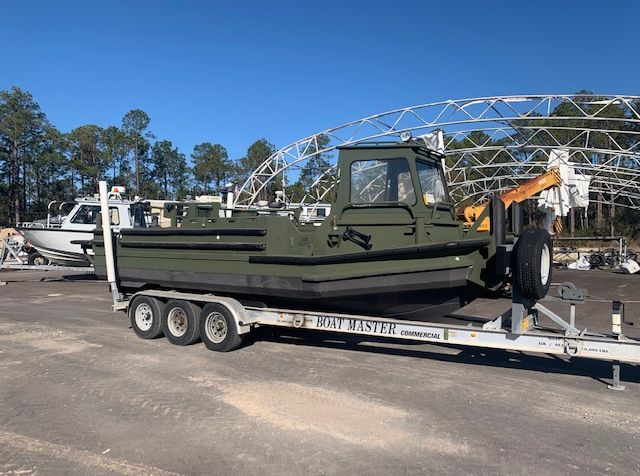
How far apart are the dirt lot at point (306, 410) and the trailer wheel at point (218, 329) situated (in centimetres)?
18

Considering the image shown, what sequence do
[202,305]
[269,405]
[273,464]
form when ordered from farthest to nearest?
[202,305], [269,405], [273,464]

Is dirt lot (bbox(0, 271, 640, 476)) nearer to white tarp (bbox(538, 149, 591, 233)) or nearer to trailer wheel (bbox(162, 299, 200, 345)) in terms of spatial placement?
trailer wheel (bbox(162, 299, 200, 345))

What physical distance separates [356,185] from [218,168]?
66215 millimetres

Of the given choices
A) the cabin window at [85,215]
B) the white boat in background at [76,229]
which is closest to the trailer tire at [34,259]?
the white boat in background at [76,229]

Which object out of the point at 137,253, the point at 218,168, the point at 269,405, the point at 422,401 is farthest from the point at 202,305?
the point at 218,168

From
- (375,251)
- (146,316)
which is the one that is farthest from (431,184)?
(146,316)

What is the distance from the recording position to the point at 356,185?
6750mm

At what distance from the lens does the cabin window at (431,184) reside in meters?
6.68

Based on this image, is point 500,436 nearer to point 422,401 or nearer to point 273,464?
point 422,401

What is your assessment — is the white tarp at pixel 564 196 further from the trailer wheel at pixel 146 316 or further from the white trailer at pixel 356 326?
the trailer wheel at pixel 146 316

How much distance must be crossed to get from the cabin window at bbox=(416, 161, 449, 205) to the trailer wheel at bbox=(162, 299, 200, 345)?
147 inches

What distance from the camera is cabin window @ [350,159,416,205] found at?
6555 millimetres

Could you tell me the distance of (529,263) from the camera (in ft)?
18.5

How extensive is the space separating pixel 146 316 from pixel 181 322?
77 cm
